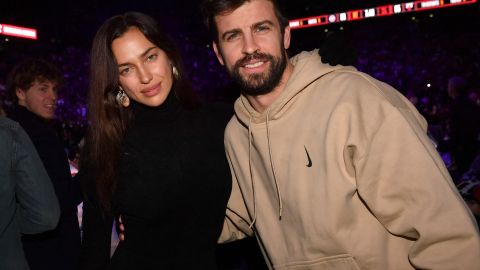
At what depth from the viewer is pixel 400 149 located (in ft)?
4.47

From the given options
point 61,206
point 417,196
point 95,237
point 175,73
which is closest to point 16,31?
point 61,206

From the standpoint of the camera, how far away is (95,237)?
2053mm

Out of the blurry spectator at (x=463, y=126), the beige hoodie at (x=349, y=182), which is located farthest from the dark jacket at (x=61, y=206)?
the blurry spectator at (x=463, y=126)

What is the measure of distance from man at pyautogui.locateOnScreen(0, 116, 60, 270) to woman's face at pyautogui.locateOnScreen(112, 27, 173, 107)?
0.65 metres

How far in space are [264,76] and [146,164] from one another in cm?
80

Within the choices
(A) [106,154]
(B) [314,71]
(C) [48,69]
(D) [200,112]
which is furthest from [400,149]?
(C) [48,69]

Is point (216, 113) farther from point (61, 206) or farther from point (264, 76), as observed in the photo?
point (61, 206)

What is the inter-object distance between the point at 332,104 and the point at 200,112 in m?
0.89

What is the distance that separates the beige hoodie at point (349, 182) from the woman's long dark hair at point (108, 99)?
0.59m

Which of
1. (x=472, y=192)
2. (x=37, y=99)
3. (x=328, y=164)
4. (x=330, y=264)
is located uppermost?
(x=37, y=99)

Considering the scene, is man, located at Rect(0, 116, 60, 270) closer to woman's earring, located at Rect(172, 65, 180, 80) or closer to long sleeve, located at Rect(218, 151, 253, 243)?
woman's earring, located at Rect(172, 65, 180, 80)

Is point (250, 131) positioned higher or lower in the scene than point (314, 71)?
lower

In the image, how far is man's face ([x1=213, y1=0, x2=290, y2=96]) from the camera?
1790 millimetres

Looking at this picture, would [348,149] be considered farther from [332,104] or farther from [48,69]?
[48,69]
